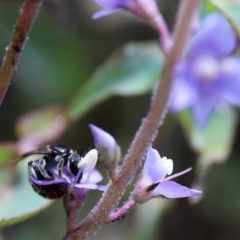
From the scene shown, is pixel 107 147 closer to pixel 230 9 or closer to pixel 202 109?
pixel 230 9

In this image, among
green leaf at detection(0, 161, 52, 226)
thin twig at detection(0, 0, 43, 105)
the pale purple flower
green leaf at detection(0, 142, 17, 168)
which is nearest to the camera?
thin twig at detection(0, 0, 43, 105)

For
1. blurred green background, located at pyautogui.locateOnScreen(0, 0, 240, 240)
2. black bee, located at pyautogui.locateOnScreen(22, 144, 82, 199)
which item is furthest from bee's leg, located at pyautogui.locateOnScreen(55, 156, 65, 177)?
blurred green background, located at pyautogui.locateOnScreen(0, 0, 240, 240)

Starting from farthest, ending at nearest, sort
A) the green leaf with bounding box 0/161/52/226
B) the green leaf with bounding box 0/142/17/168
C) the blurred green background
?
the blurred green background < the green leaf with bounding box 0/142/17/168 < the green leaf with bounding box 0/161/52/226

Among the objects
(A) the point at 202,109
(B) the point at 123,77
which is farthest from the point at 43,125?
(A) the point at 202,109

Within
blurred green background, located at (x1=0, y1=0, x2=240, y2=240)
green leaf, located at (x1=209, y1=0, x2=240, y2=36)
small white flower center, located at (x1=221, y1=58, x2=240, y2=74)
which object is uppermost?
green leaf, located at (x1=209, y1=0, x2=240, y2=36)

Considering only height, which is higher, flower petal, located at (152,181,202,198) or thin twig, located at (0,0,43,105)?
thin twig, located at (0,0,43,105)

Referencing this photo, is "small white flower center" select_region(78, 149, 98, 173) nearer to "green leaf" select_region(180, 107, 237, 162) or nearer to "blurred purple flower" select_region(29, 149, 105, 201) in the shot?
"blurred purple flower" select_region(29, 149, 105, 201)

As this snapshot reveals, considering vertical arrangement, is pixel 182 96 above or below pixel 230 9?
below
